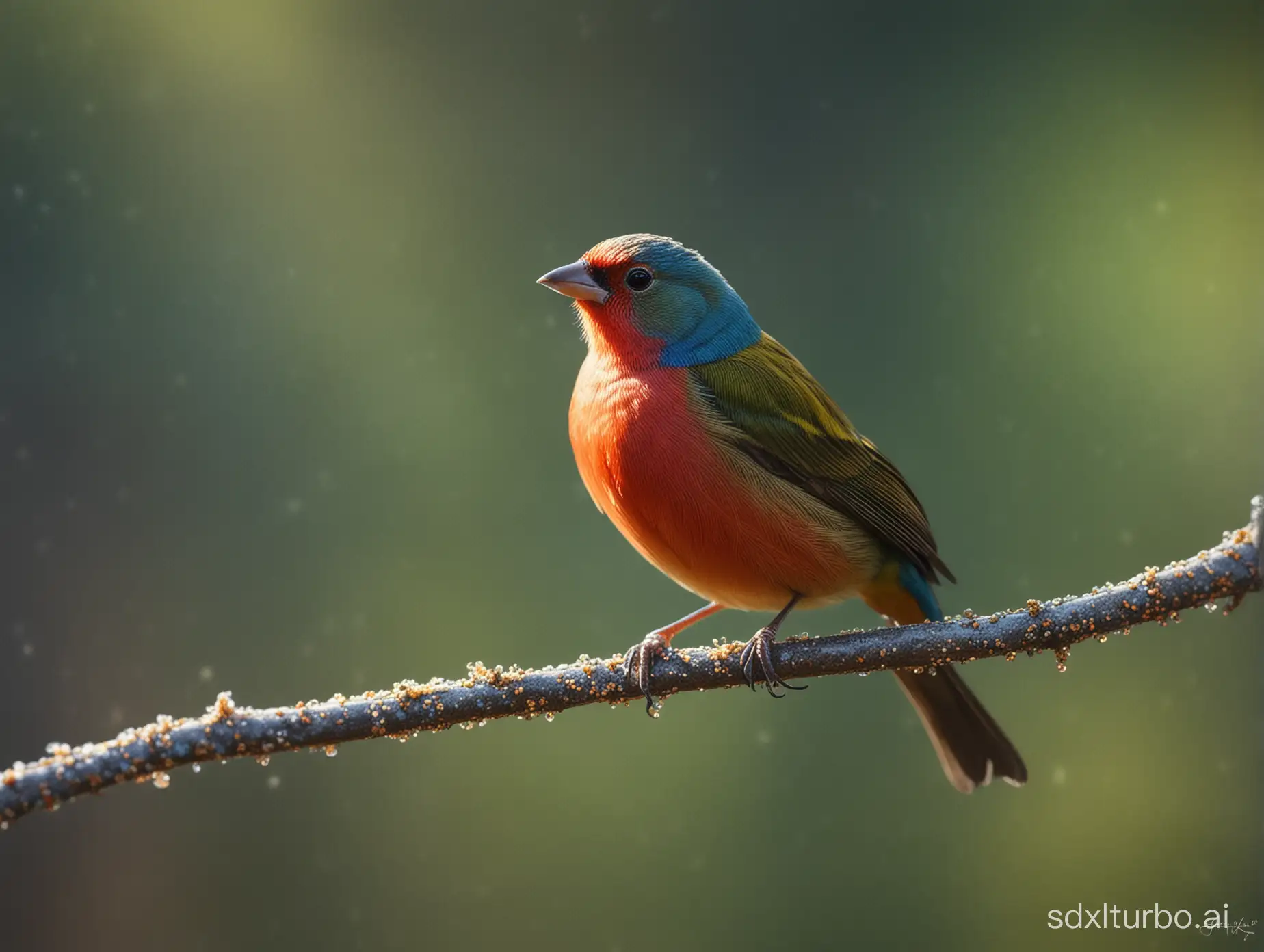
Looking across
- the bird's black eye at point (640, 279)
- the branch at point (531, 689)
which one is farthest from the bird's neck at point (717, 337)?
the branch at point (531, 689)

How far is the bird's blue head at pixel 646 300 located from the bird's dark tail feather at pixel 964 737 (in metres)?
0.74

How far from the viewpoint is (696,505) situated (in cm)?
197

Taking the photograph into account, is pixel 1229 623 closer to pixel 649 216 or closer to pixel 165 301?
pixel 649 216

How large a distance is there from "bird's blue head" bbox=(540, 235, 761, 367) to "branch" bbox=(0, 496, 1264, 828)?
66 centimetres

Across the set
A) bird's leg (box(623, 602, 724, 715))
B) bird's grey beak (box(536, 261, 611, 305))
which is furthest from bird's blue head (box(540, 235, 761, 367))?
bird's leg (box(623, 602, 724, 715))

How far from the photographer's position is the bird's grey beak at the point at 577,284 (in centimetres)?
211

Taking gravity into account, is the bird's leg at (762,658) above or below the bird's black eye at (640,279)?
below

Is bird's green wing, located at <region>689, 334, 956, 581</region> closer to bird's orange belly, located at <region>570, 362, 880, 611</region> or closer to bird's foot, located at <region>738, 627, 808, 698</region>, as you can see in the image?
bird's orange belly, located at <region>570, 362, 880, 611</region>

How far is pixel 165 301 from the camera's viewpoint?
420 centimetres

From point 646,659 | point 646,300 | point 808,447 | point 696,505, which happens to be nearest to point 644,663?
point 646,659

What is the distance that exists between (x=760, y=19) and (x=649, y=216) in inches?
32.4

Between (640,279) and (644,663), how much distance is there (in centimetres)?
77

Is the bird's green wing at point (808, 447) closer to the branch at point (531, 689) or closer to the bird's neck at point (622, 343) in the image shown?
the bird's neck at point (622, 343)

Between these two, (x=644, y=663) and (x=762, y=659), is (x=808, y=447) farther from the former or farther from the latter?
(x=644, y=663)
